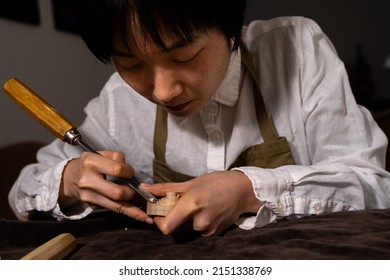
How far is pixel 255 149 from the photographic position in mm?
860

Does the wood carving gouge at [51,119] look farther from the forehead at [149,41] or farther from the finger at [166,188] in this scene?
the forehead at [149,41]

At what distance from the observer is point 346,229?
1.94ft

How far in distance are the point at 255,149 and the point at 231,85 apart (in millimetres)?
124

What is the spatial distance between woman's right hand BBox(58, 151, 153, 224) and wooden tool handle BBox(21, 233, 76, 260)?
10cm

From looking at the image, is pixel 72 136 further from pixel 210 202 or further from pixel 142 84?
pixel 210 202

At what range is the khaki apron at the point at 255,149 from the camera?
0.85 m

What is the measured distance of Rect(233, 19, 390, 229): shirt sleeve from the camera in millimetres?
684

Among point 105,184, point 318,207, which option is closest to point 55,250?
point 105,184

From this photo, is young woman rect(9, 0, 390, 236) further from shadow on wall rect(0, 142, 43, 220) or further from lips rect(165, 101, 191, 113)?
shadow on wall rect(0, 142, 43, 220)

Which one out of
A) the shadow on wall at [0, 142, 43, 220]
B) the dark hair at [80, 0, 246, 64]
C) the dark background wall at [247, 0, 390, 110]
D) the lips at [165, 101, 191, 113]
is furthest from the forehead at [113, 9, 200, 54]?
the dark background wall at [247, 0, 390, 110]

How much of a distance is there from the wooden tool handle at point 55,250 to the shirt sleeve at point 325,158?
23 cm

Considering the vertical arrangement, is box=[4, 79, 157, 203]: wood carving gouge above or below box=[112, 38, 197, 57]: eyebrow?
below
